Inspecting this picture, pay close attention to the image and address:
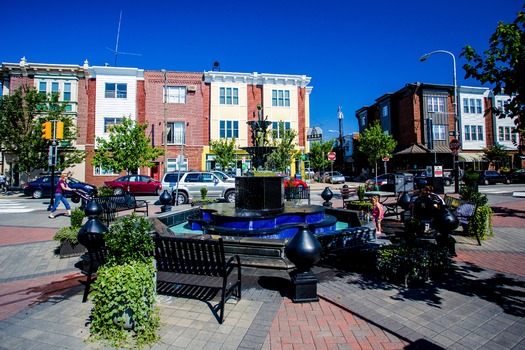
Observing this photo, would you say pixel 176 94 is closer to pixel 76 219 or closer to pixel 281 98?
pixel 281 98

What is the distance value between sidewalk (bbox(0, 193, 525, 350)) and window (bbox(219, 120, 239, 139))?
28209 mm

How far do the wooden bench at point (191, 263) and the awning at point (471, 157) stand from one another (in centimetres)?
4298

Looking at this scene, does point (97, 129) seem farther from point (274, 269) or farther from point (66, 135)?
point (274, 269)

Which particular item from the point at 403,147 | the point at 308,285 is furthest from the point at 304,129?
the point at 308,285

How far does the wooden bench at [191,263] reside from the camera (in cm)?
403

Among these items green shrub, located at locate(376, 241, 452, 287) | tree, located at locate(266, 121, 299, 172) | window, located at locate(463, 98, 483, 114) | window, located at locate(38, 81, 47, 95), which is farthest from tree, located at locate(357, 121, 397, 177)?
window, located at locate(38, 81, 47, 95)

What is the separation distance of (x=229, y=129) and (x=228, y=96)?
372cm

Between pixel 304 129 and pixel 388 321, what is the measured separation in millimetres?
32747

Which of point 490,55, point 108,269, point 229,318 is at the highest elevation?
point 490,55

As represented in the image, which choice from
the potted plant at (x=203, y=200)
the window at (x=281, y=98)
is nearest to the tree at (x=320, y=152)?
the window at (x=281, y=98)

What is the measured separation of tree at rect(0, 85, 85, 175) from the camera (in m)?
24.9

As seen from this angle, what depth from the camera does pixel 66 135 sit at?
86.9 ft

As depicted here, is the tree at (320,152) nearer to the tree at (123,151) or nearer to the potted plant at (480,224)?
the tree at (123,151)

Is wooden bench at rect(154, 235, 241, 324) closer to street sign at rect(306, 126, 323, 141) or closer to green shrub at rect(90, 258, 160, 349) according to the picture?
green shrub at rect(90, 258, 160, 349)
